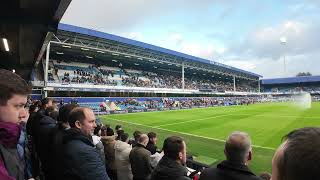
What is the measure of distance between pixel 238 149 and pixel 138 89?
201 feet

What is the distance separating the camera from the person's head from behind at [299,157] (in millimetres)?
1296

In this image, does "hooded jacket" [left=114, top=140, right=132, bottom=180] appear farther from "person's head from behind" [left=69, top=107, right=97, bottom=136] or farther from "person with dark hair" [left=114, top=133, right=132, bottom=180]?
"person's head from behind" [left=69, top=107, right=97, bottom=136]

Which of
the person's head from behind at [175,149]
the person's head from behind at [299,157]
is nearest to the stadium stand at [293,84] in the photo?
the person's head from behind at [175,149]

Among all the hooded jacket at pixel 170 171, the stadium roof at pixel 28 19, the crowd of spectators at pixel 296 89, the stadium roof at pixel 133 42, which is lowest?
the hooded jacket at pixel 170 171

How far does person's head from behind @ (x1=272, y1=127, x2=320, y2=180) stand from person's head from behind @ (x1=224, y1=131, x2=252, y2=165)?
287 cm

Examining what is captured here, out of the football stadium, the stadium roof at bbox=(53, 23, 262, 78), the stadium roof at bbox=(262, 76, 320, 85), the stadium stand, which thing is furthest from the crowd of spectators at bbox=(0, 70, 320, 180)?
the stadium roof at bbox=(262, 76, 320, 85)

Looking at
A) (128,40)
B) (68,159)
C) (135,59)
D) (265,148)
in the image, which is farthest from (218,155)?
(135,59)

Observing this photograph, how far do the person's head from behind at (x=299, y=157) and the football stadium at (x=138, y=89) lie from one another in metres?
3.54

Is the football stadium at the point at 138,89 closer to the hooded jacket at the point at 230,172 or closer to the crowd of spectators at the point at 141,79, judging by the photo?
the crowd of spectators at the point at 141,79

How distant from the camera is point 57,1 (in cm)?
860

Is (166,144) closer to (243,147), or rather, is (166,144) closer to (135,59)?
(243,147)

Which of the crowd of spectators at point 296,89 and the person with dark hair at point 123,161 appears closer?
the person with dark hair at point 123,161

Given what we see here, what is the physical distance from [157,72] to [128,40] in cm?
2722

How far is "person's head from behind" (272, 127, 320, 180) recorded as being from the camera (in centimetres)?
130
